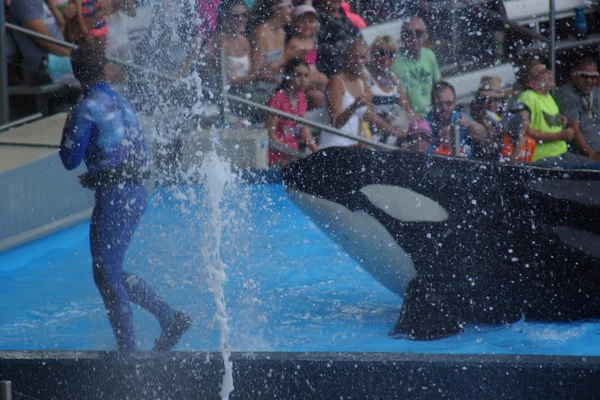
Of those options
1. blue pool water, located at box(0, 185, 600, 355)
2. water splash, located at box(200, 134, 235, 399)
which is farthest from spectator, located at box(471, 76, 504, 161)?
water splash, located at box(200, 134, 235, 399)

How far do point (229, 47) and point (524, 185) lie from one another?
371 centimetres

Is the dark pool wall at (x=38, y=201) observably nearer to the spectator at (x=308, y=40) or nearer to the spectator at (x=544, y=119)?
the spectator at (x=308, y=40)

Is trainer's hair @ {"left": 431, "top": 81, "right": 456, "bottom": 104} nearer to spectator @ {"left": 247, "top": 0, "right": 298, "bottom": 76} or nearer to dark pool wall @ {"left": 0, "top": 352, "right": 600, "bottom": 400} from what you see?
spectator @ {"left": 247, "top": 0, "right": 298, "bottom": 76}

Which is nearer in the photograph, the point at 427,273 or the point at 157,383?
the point at 157,383

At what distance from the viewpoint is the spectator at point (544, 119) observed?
8.55m

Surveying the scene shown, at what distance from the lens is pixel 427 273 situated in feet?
15.0

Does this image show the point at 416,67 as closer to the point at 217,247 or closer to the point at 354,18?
the point at 354,18

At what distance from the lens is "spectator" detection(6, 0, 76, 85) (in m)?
7.50

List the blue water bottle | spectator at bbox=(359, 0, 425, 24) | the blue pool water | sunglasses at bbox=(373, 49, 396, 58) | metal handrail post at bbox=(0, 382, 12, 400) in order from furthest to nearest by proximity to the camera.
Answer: the blue water bottle < spectator at bbox=(359, 0, 425, 24) < sunglasses at bbox=(373, 49, 396, 58) < the blue pool water < metal handrail post at bbox=(0, 382, 12, 400)

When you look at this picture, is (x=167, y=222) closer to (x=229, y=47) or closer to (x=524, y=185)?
(x=229, y=47)

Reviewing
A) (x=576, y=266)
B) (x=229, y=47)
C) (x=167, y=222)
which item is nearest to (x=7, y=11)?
(x=229, y=47)

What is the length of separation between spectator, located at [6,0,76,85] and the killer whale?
351 cm

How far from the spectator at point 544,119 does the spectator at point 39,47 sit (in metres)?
4.05

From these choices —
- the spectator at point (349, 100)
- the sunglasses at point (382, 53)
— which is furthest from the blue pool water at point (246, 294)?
the sunglasses at point (382, 53)
